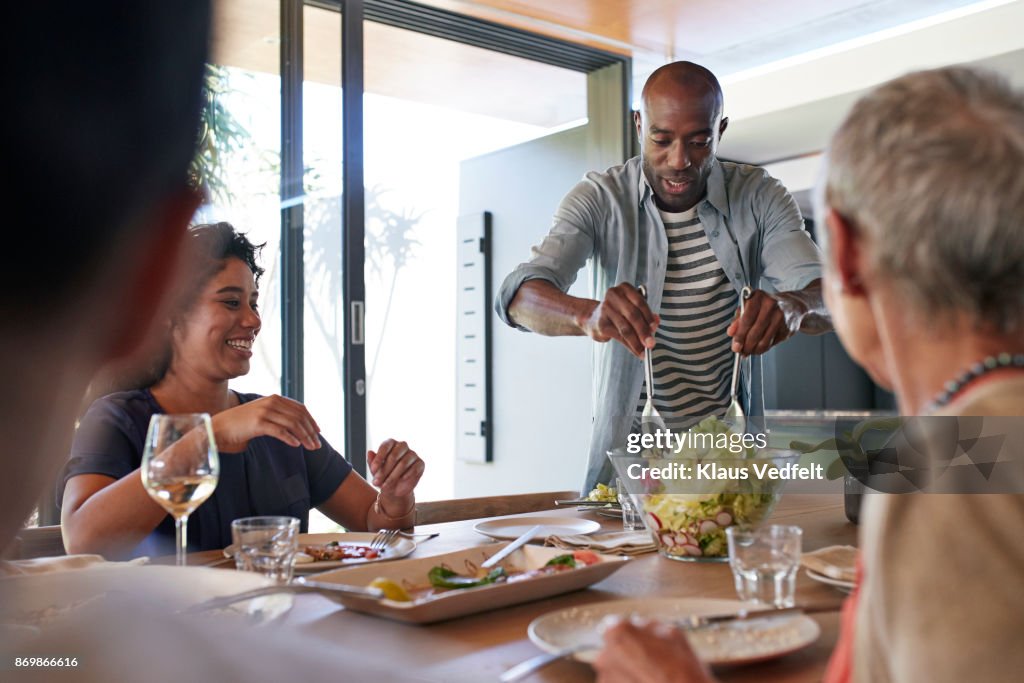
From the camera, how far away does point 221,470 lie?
194cm

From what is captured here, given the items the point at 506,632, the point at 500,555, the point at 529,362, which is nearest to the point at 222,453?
the point at 500,555

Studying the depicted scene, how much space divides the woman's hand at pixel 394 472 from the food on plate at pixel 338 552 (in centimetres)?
31

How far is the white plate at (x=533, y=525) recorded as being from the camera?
1.70 meters

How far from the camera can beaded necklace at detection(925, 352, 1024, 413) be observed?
66cm

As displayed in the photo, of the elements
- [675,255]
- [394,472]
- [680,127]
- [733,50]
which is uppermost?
[733,50]

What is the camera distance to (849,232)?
0.73 m

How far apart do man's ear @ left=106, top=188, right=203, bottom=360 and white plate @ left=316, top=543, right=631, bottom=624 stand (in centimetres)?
86

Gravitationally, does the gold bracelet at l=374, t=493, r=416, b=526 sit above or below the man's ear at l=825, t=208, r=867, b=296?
below

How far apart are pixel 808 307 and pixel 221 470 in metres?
1.37

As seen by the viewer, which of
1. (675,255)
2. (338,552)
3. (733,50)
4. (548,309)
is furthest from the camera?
(733,50)

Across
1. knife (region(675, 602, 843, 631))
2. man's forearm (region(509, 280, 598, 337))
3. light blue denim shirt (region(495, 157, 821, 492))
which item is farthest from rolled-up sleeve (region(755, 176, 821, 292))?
knife (region(675, 602, 843, 631))

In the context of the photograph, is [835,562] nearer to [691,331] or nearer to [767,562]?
[767,562]

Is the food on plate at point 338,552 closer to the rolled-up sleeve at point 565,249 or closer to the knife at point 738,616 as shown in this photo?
the knife at point 738,616

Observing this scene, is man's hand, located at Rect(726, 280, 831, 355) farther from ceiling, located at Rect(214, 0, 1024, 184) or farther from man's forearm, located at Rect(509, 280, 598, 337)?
ceiling, located at Rect(214, 0, 1024, 184)
